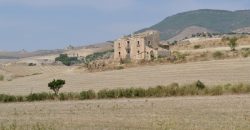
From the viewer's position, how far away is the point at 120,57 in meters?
92.5

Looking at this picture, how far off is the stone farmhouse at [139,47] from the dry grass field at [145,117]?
5371cm

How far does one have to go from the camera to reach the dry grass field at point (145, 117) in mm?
22188

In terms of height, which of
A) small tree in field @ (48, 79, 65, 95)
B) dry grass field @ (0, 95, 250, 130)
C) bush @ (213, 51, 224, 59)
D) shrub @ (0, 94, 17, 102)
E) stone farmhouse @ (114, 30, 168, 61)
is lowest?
shrub @ (0, 94, 17, 102)

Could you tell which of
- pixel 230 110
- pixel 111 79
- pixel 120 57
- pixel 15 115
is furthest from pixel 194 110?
pixel 120 57

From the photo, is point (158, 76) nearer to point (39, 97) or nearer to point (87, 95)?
point (87, 95)

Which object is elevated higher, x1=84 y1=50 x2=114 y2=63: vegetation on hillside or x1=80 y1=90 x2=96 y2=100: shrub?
x1=84 y1=50 x2=114 y2=63: vegetation on hillside

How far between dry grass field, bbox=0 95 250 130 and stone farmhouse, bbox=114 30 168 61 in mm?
53713

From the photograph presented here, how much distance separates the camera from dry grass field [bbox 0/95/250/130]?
874 inches

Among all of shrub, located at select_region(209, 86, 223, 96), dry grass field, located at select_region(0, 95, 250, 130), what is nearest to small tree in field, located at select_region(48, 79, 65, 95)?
shrub, located at select_region(209, 86, 223, 96)

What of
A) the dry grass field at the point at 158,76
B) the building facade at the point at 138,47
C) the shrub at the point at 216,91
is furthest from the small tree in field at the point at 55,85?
the building facade at the point at 138,47

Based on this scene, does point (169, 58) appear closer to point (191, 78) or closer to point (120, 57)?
point (120, 57)

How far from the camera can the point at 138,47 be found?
90562 millimetres

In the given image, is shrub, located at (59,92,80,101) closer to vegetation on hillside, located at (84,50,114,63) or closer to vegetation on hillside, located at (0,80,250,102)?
vegetation on hillside, located at (0,80,250,102)

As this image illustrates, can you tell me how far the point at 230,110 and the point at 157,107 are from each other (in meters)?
4.71
